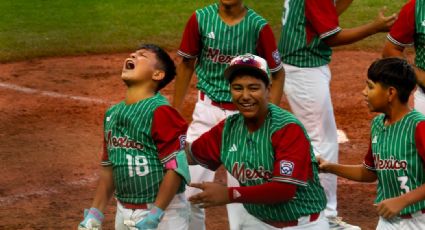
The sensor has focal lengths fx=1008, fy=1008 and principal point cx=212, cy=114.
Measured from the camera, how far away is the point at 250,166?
17.5 ft

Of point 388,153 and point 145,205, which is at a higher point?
point 388,153

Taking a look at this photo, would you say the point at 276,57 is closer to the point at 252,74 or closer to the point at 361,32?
the point at 361,32

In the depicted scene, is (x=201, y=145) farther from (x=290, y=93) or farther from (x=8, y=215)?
(x=8, y=215)

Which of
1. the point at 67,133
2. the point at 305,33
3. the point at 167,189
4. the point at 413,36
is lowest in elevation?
the point at 67,133

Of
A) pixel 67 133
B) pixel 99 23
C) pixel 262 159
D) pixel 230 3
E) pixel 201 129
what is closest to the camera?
pixel 262 159

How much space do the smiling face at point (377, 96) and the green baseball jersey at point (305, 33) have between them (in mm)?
1859

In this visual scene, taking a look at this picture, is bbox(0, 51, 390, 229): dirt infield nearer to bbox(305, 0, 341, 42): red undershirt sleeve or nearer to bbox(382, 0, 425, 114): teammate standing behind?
bbox(382, 0, 425, 114): teammate standing behind

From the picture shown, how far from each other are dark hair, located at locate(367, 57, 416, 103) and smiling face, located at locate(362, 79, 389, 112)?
3 cm

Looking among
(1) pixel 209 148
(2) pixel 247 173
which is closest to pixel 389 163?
(2) pixel 247 173

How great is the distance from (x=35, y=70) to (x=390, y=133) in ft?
22.8

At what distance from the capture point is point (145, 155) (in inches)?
217

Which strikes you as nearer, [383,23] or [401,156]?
[401,156]

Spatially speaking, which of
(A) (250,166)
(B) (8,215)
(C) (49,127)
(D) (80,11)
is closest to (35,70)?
(C) (49,127)

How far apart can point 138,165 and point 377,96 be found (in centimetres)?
135
